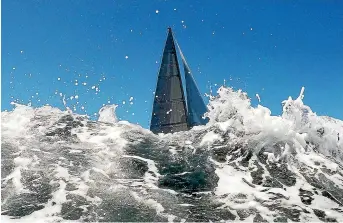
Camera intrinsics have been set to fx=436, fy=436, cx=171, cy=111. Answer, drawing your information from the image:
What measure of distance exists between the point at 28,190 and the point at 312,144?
10834 millimetres

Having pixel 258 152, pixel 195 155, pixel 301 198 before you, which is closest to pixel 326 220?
pixel 301 198

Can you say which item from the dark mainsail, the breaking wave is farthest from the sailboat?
the breaking wave

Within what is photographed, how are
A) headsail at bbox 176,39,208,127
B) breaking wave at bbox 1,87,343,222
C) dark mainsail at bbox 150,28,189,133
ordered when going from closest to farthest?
1. breaking wave at bbox 1,87,343,222
2. dark mainsail at bbox 150,28,189,133
3. headsail at bbox 176,39,208,127

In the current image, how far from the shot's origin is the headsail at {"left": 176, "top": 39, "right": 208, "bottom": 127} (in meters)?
29.1

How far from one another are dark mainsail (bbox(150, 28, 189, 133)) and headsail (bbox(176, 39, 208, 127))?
0.52 metres

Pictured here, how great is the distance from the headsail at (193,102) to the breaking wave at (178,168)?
794 centimetres

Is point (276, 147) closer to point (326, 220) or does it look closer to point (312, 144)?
point (312, 144)

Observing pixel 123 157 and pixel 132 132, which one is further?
pixel 132 132

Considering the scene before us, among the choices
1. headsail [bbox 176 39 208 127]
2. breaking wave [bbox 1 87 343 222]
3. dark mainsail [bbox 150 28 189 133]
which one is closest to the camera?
breaking wave [bbox 1 87 343 222]

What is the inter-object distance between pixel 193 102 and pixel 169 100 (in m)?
2.07

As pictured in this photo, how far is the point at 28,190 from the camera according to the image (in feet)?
41.5

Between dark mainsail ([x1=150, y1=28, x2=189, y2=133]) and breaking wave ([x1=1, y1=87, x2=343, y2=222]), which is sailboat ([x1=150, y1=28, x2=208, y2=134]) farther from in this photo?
breaking wave ([x1=1, y1=87, x2=343, y2=222])

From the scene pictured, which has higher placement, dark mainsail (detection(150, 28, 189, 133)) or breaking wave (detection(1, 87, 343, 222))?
dark mainsail (detection(150, 28, 189, 133))

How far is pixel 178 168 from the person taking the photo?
1521cm
